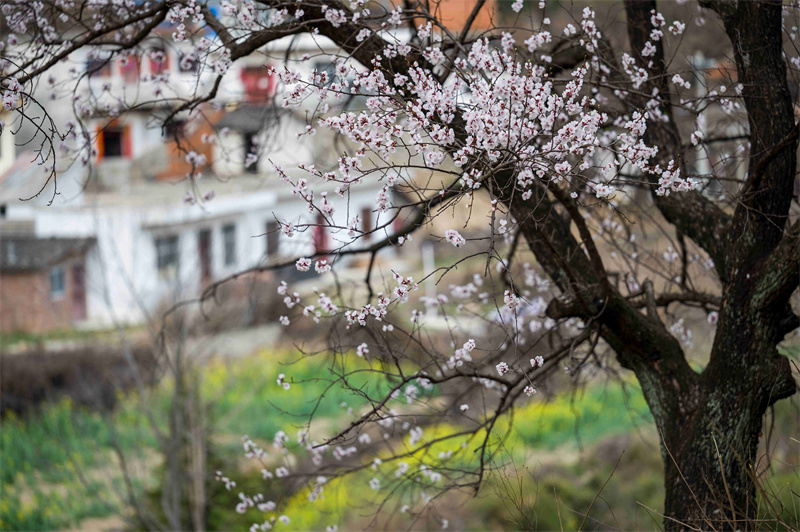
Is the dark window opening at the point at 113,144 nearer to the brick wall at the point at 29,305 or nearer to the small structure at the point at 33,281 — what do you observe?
the small structure at the point at 33,281

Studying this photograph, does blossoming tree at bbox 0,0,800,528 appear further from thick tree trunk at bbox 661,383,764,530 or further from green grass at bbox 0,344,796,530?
green grass at bbox 0,344,796,530

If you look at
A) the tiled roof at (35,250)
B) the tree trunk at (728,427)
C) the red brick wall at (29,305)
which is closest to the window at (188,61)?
the tree trunk at (728,427)

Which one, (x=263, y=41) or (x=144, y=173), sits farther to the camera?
(x=144, y=173)

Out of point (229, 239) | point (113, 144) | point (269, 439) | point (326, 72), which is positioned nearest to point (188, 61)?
point (326, 72)

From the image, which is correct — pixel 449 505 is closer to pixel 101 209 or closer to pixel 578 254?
pixel 578 254

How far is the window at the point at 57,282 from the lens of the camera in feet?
47.1

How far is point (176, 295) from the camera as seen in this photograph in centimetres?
731

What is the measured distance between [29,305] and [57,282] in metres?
0.96

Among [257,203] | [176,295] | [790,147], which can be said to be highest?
[257,203]

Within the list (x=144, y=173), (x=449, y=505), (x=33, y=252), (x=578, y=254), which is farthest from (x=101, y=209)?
(x=578, y=254)

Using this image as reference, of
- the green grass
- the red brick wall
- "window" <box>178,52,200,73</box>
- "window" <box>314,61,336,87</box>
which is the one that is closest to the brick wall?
the red brick wall

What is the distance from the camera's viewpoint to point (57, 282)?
576 inches

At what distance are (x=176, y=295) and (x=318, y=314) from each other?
500cm

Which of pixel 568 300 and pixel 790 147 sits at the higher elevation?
pixel 790 147
